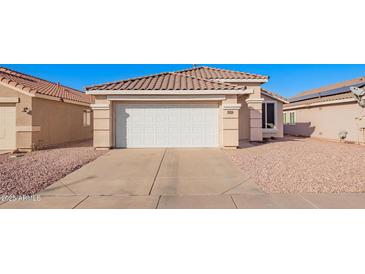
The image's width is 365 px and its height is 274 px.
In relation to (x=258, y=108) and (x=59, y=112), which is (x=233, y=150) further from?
(x=59, y=112)

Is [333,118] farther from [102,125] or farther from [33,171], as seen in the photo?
[33,171]

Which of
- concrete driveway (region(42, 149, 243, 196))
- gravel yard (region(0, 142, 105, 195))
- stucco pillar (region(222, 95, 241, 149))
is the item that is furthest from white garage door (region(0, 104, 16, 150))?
stucco pillar (region(222, 95, 241, 149))

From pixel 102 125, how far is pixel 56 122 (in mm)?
4292

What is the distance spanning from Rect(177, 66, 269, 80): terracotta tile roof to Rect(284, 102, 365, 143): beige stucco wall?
20.2ft

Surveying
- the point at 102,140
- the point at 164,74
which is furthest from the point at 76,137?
the point at 164,74

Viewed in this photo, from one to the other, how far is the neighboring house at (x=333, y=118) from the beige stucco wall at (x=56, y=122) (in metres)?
18.5

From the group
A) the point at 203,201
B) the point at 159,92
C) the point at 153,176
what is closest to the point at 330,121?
the point at 159,92

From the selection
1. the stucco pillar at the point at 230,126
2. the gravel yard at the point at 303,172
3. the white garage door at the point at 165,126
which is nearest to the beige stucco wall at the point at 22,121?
the white garage door at the point at 165,126

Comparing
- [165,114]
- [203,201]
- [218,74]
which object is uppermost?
[218,74]

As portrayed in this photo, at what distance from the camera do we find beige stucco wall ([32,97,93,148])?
39.7 feet

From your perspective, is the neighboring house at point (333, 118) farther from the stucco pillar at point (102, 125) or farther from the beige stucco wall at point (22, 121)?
the beige stucco wall at point (22, 121)

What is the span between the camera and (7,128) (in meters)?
11.6

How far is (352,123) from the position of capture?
50.8 feet

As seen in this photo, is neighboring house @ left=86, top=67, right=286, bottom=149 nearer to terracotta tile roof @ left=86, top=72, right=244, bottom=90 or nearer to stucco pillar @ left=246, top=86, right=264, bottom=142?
terracotta tile roof @ left=86, top=72, right=244, bottom=90
